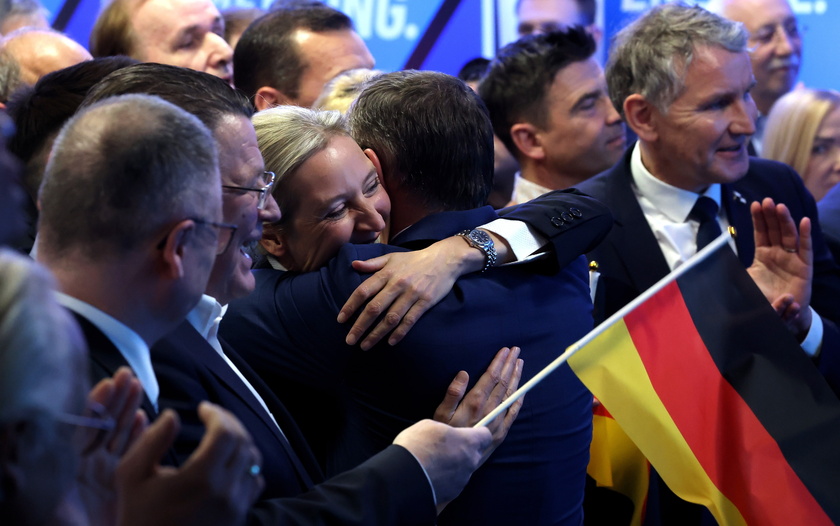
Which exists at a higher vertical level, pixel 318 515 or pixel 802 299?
pixel 318 515

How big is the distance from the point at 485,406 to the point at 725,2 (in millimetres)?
4676

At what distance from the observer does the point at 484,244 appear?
2504mm

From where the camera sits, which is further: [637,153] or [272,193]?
[637,153]

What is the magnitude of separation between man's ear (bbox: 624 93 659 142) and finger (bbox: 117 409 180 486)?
117 inches

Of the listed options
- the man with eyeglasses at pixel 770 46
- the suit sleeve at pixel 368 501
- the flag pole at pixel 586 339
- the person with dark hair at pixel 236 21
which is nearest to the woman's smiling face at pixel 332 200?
the flag pole at pixel 586 339

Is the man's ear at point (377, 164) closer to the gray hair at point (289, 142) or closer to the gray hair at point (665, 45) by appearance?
the gray hair at point (289, 142)

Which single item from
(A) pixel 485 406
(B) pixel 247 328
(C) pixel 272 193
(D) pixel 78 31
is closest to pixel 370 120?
(C) pixel 272 193

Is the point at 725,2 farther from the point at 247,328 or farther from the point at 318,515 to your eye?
the point at 318,515

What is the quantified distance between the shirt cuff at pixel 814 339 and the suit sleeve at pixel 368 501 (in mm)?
1859

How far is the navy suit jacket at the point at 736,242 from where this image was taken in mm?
3596

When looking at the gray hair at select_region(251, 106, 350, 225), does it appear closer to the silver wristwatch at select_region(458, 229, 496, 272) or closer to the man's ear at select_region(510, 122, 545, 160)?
the silver wristwatch at select_region(458, 229, 496, 272)

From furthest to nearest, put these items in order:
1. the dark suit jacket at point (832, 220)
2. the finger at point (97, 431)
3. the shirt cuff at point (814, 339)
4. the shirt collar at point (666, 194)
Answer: the dark suit jacket at point (832, 220) → the shirt collar at point (666, 194) → the shirt cuff at point (814, 339) → the finger at point (97, 431)

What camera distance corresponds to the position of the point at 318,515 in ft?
6.32

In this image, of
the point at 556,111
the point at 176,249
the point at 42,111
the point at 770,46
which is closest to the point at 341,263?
the point at 176,249
